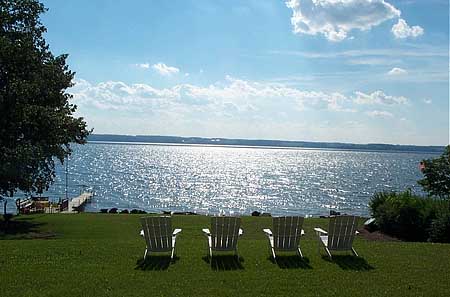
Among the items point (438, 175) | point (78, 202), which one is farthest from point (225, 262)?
point (78, 202)

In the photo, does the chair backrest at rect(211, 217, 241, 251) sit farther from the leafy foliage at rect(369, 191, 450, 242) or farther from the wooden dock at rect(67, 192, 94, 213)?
the wooden dock at rect(67, 192, 94, 213)

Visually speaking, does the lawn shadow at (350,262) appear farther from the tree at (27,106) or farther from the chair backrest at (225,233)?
the tree at (27,106)

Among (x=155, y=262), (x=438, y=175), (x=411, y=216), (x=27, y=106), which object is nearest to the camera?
(x=155, y=262)

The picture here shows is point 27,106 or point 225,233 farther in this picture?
point 27,106

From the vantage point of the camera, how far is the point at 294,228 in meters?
9.88

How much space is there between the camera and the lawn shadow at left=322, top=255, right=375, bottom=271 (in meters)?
9.20

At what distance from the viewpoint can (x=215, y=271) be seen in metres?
8.73

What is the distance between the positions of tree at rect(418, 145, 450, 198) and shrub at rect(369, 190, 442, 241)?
7922mm

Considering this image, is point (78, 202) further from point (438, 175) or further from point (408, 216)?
point (408, 216)

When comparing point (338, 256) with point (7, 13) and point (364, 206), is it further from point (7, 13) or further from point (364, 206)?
point (364, 206)

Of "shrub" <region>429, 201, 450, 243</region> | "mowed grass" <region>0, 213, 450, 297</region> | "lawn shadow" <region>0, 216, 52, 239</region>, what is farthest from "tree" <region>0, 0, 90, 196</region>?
"shrub" <region>429, 201, 450, 243</region>

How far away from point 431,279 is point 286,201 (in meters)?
46.6

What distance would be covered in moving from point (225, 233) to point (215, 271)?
3.62 ft

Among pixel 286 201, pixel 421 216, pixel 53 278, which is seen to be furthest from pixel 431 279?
Result: pixel 286 201
